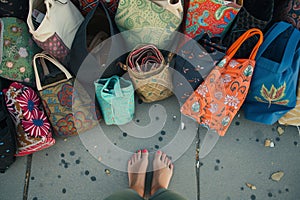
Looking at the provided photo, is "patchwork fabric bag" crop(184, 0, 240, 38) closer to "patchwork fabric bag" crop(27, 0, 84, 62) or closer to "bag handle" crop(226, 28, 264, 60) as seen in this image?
"bag handle" crop(226, 28, 264, 60)

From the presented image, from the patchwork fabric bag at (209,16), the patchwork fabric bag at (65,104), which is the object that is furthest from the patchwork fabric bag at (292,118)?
the patchwork fabric bag at (65,104)

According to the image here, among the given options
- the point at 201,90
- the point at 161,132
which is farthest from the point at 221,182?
the point at 201,90

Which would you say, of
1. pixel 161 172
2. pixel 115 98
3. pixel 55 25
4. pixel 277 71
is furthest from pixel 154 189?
pixel 55 25

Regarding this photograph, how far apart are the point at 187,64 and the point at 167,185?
2.14ft

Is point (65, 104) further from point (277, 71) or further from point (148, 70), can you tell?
point (277, 71)

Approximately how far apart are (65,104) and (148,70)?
470 mm

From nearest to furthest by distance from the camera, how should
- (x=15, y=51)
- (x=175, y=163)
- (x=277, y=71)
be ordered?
(x=277, y=71) < (x=15, y=51) < (x=175, y=163)

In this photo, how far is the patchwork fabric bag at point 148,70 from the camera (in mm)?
1409

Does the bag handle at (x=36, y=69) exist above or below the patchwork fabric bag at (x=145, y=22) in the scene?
below

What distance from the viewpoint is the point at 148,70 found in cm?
144

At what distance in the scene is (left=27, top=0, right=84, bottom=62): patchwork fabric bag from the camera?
1357 millimetres

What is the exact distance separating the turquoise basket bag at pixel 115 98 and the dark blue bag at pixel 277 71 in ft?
2.11

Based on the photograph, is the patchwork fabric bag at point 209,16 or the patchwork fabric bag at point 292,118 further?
the patchwork fabric bag at point 292,118

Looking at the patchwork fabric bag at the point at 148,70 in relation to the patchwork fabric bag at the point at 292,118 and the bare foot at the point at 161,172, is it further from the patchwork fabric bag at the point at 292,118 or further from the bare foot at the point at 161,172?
the patchwork fabric bag at the point at 292,118
